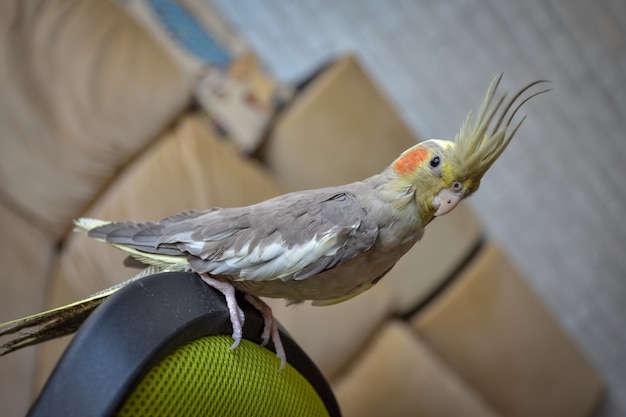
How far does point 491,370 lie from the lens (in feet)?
4.72

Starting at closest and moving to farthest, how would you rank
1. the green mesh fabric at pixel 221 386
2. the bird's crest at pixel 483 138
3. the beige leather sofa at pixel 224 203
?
1. the green mesh fabric at pixel 221 386
2. the bird's crest at pixel 483 138
3. the beige leather sofa at pixel 224 203

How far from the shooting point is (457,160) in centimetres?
55

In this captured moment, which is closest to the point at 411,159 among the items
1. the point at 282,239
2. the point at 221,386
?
the point at 282,239

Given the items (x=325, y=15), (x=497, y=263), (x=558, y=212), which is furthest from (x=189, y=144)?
(x=558, y=212)

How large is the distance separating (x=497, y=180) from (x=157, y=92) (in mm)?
1014

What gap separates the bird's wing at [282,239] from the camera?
1.84 ft

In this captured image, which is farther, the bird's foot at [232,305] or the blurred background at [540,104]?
the blurred background at [540,104]

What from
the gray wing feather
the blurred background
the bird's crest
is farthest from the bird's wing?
the blurred background

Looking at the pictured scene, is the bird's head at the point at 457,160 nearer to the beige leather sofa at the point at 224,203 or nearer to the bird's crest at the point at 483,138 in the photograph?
the bird's crest at the point at 483,138

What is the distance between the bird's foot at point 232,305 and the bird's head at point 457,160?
0.21 metres

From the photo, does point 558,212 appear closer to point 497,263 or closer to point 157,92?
point 497,263

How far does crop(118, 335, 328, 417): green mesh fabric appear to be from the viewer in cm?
42

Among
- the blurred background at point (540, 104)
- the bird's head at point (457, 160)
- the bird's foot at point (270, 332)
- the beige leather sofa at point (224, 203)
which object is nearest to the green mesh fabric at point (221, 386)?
the bird's foot at point (270, 332)

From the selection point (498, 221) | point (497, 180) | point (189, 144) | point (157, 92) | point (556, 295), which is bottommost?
point (556, 295)
